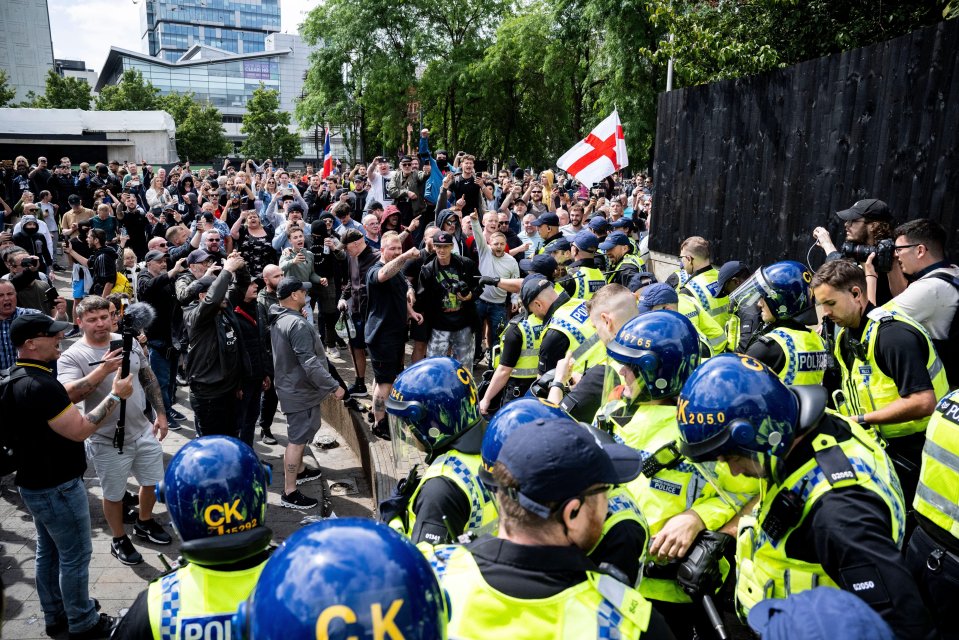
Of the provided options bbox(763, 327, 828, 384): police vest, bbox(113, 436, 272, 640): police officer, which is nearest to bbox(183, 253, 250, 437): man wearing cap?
bbox(113, 436, 272, 640): police officer

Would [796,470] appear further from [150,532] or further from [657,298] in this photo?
[150,532]

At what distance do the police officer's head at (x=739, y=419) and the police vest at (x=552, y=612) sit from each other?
0.72 metres

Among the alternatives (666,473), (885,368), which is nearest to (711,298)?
(885,368)

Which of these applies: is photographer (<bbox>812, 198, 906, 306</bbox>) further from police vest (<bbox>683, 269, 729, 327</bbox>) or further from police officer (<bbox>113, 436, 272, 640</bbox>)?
police officer (<bbox>113, 436, 272, 640</bbox>)

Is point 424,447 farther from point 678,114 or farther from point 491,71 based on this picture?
point 491,71

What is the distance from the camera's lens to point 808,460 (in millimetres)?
2406

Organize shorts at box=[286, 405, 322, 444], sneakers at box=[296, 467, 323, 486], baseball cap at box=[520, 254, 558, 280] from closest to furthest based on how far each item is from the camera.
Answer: shorts at box=[286, 405, 322, 444] → baseball cap at box=[520, 254, 558, 280] → sneakers at box=[296, 467, 323, 486]

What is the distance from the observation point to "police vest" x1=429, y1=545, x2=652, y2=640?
1.77 meters

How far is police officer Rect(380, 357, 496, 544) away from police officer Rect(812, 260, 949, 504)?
2334mm

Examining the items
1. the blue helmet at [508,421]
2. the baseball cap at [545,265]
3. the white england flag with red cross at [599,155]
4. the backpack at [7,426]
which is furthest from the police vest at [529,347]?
the white england flag with red cross at [599,155]

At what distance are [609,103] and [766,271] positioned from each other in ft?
69.5

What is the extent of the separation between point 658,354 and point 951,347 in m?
2.70

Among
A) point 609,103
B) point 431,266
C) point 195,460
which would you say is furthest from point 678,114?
point 609,103

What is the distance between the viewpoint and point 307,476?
268 inches
